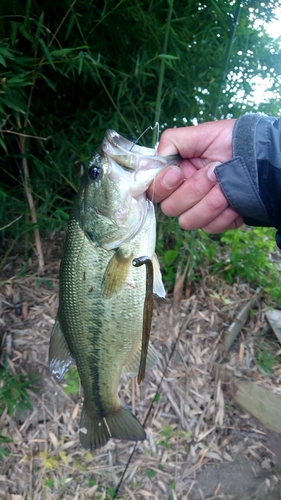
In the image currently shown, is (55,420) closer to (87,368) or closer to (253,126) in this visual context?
(87,368)

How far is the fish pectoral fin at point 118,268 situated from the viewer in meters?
1.14

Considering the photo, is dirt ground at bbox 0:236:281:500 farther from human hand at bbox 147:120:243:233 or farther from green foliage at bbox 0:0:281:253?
human hand at bbox 147:120:243:233

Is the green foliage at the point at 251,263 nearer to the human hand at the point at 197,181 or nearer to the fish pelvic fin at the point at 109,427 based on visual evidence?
the human hand at the point at 197,181

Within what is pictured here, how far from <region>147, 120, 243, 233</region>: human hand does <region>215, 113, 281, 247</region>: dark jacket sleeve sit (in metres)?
0.04

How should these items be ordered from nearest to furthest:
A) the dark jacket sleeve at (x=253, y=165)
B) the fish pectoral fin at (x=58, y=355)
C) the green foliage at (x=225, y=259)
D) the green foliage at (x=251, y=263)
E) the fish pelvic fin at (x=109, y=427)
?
the dark jacket sleeve at (x=253, y=165)
the fish pectoral fin at (x=58, y=355)
the fish pelvic fin at (x=109, y=427)
the green foliage at (x=225, y=259)
the green foliage at (x=251, y=263)

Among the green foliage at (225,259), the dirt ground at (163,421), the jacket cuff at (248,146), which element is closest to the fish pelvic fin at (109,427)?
the dirt ground at (163,421)

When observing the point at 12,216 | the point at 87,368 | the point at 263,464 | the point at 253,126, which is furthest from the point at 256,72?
the point at 263,464

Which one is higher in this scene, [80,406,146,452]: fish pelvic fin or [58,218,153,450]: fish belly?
[58,218,153,450]: fish belly

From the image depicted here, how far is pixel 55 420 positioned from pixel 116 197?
1811 millimetres

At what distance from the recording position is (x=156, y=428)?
2.38 m

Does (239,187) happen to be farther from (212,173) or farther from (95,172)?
(95,172)

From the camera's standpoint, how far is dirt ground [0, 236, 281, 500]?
7.11 feet

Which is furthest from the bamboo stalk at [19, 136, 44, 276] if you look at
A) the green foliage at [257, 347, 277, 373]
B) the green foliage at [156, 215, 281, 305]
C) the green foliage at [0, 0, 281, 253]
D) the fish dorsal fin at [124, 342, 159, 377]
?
the green foliage at [257, 347, 277, 373]

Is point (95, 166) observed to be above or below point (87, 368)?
above
